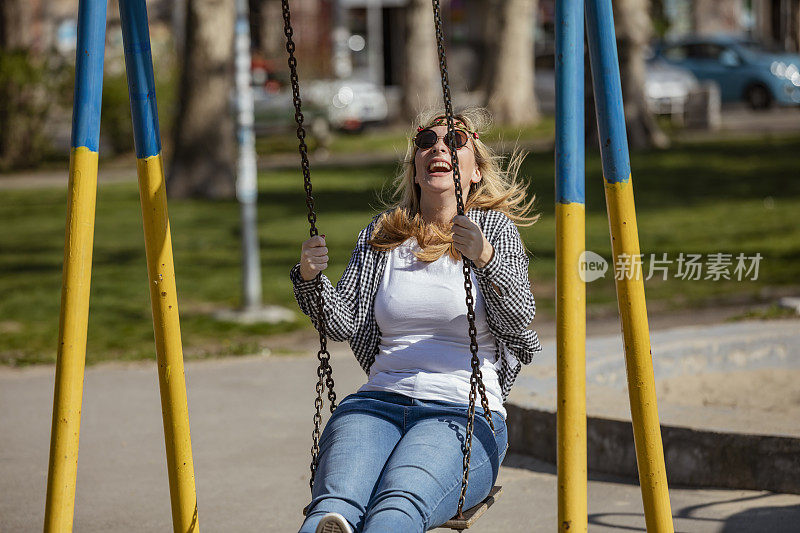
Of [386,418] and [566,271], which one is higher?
[566,271]

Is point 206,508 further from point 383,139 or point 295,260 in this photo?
point 383,139

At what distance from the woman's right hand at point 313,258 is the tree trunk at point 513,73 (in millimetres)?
20112

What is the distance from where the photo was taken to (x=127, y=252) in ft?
39.3

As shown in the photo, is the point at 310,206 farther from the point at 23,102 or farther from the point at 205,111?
the point at 23,102

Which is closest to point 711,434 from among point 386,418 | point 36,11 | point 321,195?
point 386,418

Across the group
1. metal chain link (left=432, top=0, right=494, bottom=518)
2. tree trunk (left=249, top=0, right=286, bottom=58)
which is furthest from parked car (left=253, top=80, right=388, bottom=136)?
metal chain link (left=432, top=0, right=494, bottom=518)

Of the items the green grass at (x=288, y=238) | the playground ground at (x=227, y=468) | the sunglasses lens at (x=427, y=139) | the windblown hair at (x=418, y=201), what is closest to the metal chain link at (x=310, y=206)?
the windblown hair at (x=418, y=201)

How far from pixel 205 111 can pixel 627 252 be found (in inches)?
523

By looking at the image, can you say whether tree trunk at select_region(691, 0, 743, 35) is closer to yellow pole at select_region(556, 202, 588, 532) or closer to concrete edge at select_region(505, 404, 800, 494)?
concrete edge at select_region(505, 404, 800, 494)

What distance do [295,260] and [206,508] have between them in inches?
262

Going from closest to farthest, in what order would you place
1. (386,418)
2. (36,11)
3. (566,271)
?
(566,271) < (386,418) < (36,11)

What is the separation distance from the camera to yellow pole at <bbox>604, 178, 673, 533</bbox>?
322 cm

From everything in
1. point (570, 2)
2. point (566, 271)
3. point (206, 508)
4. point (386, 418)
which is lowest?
point (206, 508)

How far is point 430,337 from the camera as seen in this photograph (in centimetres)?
342
